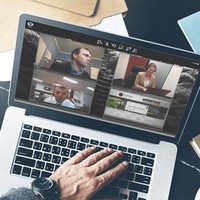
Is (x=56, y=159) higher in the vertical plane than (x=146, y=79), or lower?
lower

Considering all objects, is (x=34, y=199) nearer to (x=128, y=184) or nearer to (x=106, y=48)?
(x=128, y=184)

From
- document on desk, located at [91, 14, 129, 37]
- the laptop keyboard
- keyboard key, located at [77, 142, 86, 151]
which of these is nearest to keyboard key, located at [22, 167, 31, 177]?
the laptop keyboard

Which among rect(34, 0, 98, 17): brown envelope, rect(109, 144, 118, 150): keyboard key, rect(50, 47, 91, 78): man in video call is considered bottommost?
rect(109, 144, 118, 150): keyboard key

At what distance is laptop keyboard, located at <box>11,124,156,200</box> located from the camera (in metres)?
0.86

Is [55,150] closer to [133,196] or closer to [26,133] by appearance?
[26,133]

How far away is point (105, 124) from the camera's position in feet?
2.90

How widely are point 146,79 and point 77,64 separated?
0.45 ft

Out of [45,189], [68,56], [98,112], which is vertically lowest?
[45,189]

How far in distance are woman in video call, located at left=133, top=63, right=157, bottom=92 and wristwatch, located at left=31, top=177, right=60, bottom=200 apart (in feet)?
0.82

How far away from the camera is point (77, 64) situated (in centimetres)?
83

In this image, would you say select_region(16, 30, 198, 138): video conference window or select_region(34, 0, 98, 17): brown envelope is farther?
select_region(34, 0, 98, 17): brown envelope

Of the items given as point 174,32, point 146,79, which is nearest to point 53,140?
point 146,79

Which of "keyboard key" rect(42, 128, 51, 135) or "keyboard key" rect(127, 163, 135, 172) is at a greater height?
"keyboard key" rect(42, 128, 51, 135)

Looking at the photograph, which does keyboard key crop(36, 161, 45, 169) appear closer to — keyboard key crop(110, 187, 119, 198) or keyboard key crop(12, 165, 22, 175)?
keyboard key crop(12, 165, 22, 175)
